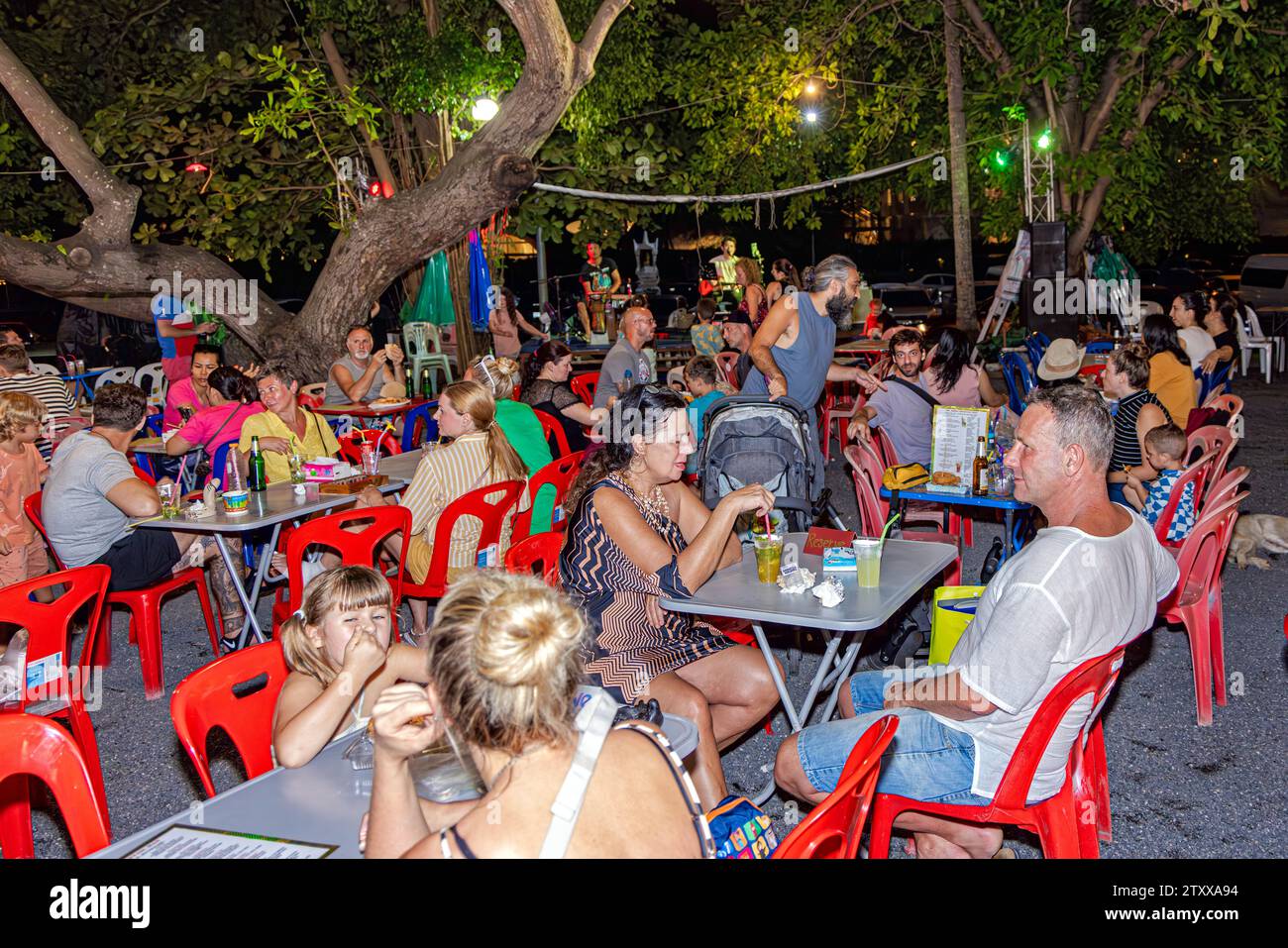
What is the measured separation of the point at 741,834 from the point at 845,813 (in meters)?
0.40

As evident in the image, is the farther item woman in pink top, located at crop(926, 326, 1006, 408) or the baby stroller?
woman in pink top, located at crop(926, 326, 1006, 408)

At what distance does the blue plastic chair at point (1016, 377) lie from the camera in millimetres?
9492

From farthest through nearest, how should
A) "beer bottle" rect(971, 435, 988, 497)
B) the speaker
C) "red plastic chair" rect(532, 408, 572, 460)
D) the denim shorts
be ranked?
the speaker < "red plastic chair" rect(532, 408, 572, 460) < "beer bottle" rect(971, 435, 988, 497) < the denim shorts

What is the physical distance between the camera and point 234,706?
2.67 m

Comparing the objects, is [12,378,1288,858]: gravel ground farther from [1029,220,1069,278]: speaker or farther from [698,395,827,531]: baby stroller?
[1029,220,1069,278]: speaker

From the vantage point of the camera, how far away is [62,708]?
12.1ft

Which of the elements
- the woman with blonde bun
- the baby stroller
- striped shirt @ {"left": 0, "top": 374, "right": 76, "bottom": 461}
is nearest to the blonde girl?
the woman with blonde bun

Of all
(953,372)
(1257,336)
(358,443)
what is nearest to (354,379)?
(358,443)

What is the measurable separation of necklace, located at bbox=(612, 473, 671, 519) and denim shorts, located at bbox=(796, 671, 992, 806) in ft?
3.43

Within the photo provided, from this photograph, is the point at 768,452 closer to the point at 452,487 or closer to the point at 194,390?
the point at 452,487

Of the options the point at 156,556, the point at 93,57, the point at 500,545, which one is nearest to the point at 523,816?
the point at 500,545

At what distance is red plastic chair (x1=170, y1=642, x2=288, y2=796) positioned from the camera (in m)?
2.51
